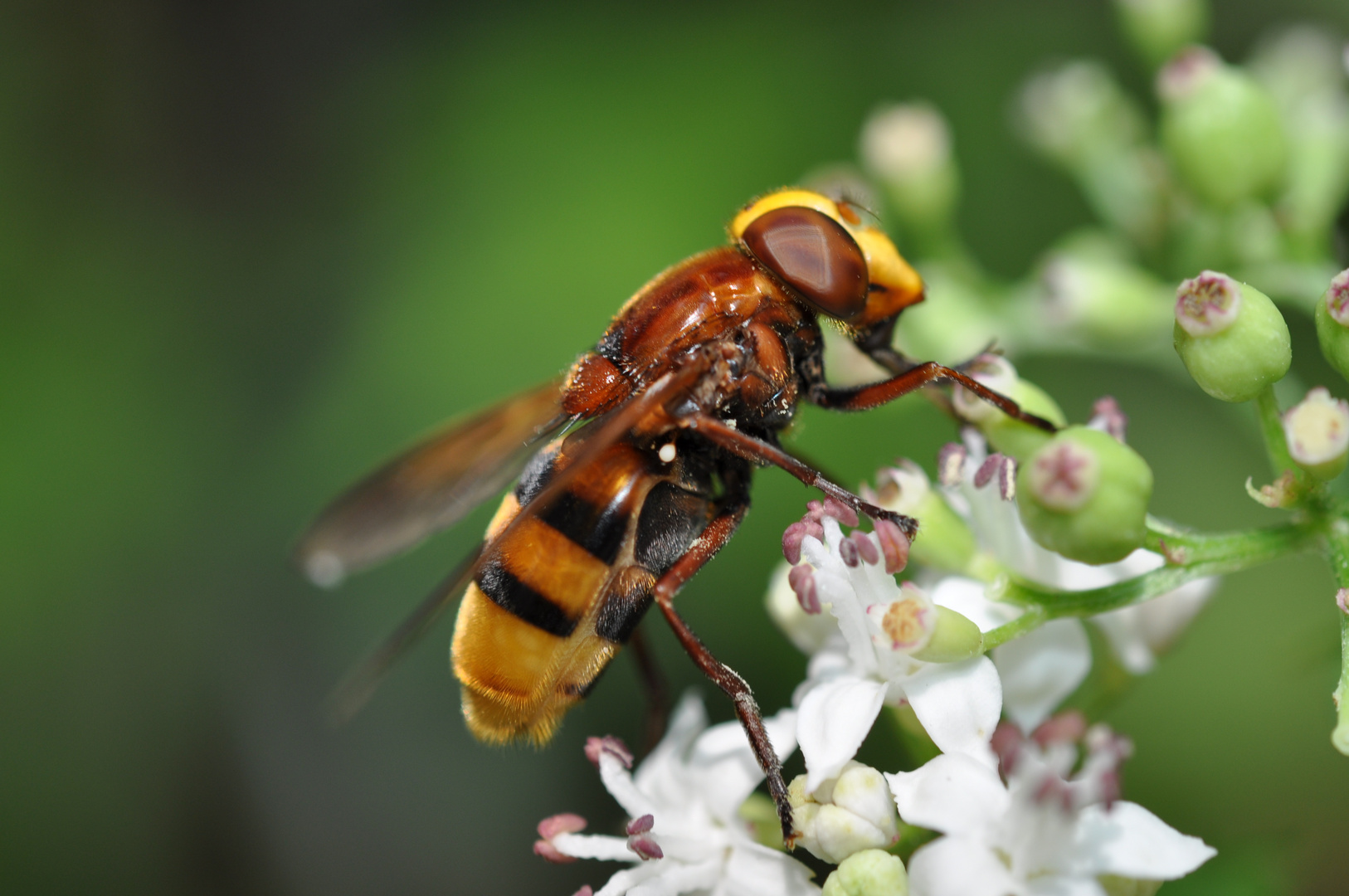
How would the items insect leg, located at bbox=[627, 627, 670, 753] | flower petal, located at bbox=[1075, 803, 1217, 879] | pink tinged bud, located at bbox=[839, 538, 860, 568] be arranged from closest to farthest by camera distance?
flower petal, located at bbox=[1075, 803, 1217, 879], pink tinged bud, located at bbox=[839, 538, 860, 568], insect leg, located at bbox=[627, 627, 670, 753]

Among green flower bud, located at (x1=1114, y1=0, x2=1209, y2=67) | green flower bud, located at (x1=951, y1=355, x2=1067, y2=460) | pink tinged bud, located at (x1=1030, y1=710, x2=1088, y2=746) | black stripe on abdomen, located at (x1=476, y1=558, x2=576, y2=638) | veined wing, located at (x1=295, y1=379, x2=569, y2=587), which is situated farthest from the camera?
green flower bud, located at (x1=1114, y1=0, x2=1209, y2=67)

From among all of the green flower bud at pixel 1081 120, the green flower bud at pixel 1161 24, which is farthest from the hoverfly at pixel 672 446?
the green flower bud at pixel 1161 24

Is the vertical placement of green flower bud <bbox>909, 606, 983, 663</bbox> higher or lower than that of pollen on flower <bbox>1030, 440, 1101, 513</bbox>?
lower

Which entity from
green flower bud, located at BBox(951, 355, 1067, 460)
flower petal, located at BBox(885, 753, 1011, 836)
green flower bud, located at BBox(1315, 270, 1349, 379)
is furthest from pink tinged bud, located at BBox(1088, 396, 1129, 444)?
flower petal, located at BBox(885, 753, 1011, 836)

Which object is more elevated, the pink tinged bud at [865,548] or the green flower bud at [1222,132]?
the green flower bud at [1222,132]

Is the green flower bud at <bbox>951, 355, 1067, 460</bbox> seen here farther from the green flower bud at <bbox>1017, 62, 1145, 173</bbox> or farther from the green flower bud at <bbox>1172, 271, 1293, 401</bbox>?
the green flower bud at <bbox>1017, 62, 1145, 173</bbox>

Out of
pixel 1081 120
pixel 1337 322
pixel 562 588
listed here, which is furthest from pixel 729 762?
pixel 1081 120

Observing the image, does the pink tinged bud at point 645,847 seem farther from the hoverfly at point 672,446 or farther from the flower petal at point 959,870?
the flower petal at point 959,870
